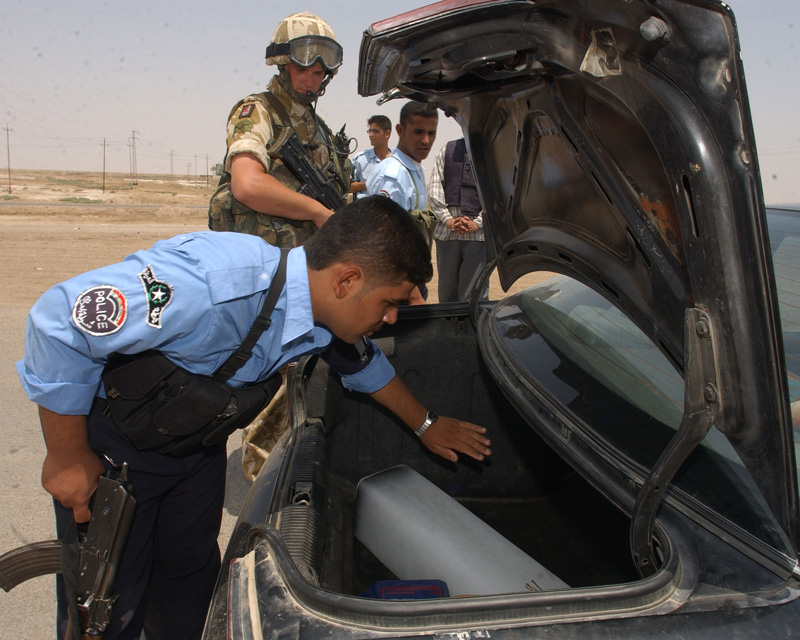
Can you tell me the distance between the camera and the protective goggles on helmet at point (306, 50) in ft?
9.03

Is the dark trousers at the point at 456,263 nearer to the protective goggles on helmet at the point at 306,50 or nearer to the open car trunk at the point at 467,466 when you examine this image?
the protective goggles on helmet at the point at 306,50

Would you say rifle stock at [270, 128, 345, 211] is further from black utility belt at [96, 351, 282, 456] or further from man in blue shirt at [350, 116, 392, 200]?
man in blue shirt at [350, 116, 392, 200]

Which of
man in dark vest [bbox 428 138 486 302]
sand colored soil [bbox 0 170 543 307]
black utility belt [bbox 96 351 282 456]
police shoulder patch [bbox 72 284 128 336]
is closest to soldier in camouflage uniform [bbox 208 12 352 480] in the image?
black utility belt [bbox 96 351 282 456]

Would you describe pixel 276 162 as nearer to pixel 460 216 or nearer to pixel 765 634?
pixel 460 216

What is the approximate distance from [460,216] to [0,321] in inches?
166

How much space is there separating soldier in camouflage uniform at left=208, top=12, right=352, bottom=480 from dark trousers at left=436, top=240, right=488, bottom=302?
2.02 meters

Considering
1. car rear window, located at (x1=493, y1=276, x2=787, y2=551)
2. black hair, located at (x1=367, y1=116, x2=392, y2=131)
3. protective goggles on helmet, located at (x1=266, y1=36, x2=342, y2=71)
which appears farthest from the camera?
black hair, located at (x1=367, y1=116, x2=392, y2=131)

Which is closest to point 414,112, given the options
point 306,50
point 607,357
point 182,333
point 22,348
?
point 306,50

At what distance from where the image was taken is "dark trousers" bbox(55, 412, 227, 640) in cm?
163

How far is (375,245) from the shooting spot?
1477 mm

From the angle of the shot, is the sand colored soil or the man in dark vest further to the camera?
the sand colored soil

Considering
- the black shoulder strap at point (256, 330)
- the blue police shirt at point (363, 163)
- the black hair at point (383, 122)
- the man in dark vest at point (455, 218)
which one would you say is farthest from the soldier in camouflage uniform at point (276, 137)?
the black hair at point (383, 122)

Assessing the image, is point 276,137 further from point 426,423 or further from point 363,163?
point 363,163

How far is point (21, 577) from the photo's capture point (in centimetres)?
173
